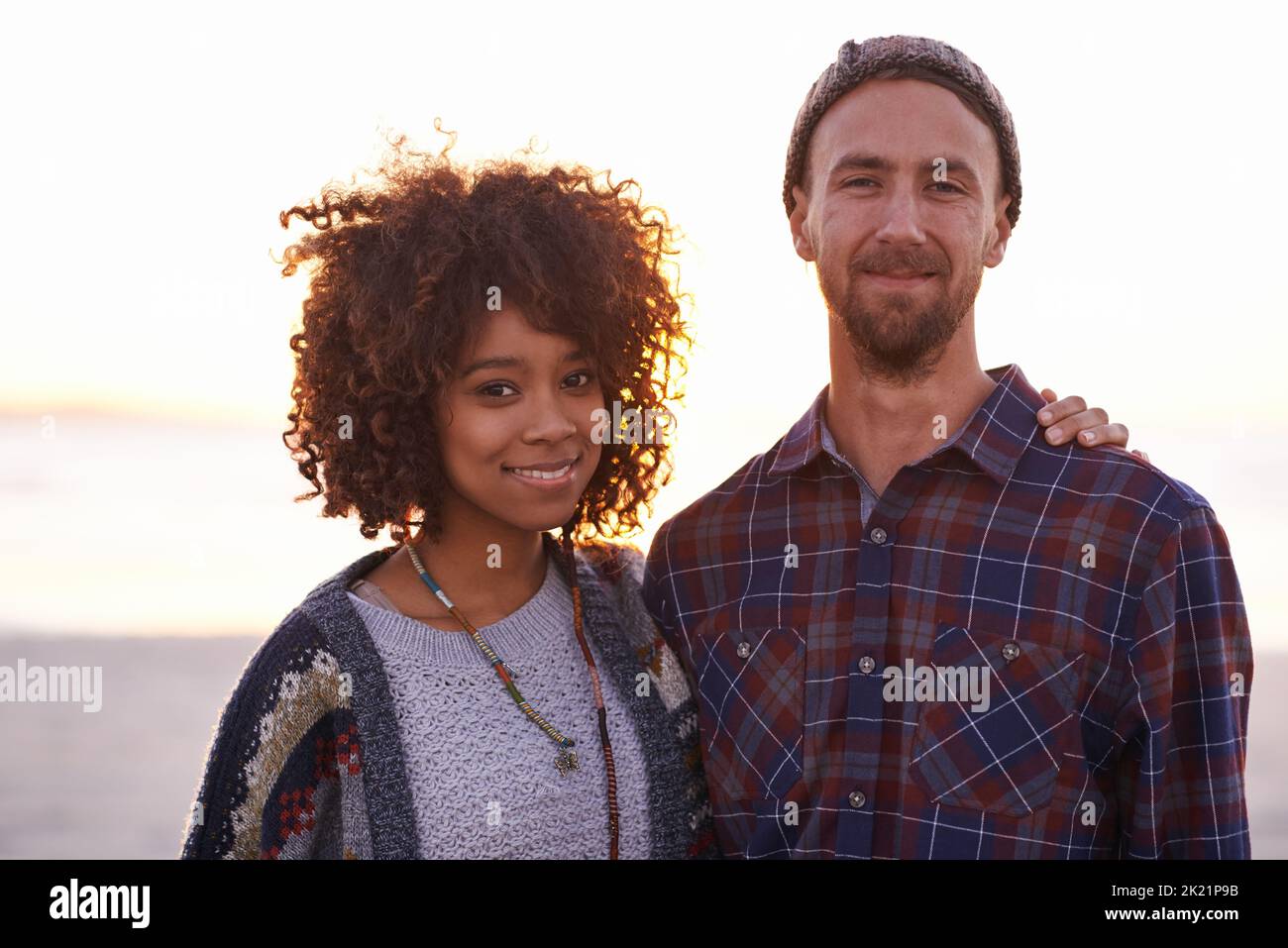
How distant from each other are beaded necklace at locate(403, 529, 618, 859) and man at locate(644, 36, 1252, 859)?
28cm

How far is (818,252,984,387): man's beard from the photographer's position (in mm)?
3029

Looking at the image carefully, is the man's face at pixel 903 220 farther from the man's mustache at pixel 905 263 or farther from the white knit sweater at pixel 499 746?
the white knit sweater at pixel 499 746

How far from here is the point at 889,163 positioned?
308 cm

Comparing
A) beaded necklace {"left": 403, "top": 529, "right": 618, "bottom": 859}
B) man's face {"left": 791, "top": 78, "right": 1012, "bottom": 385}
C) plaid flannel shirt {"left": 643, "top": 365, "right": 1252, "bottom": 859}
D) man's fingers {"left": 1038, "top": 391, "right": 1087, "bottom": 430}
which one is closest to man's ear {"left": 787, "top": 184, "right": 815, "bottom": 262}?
man's face {"left": 791, "top": 78, "right": 1012, "bottom": 385}

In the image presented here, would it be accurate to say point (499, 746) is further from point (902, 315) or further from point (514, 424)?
point (902, 315)

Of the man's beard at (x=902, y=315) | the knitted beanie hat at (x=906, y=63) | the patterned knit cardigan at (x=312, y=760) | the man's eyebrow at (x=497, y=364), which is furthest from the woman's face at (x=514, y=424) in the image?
the knitted beanie hat at (x=906, y=63)

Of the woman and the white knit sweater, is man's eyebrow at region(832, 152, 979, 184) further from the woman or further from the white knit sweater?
the white knit sweater

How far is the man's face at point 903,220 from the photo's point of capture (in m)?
3.03

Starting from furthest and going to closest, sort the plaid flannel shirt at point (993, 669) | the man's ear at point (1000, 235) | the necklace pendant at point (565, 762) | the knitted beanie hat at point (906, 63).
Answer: the man's ear at point (1000, 235)
the knitted beanie hat at point (906, 63)
the necklace pendant at point (565, 762)
the plaid flannel shirt at point (993, 669)
